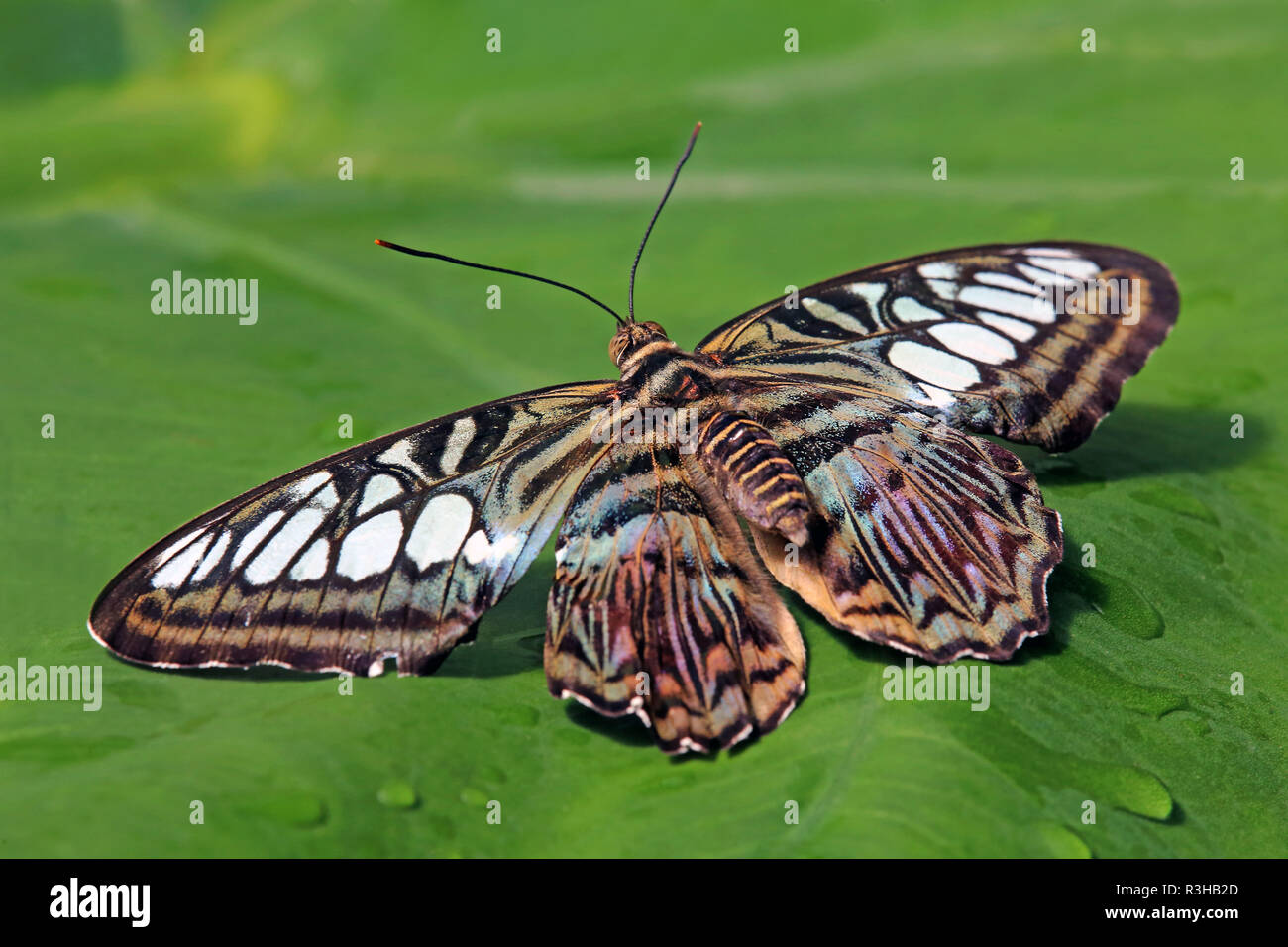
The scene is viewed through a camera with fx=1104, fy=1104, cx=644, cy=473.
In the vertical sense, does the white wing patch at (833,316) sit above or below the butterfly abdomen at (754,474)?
above

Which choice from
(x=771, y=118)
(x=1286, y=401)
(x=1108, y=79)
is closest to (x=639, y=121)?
(x=771, y=118)

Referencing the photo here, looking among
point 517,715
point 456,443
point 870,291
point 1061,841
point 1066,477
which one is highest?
point 870,291

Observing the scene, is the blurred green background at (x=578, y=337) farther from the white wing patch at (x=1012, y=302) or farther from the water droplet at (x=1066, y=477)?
the white wing patch at (x=1012, y=302)

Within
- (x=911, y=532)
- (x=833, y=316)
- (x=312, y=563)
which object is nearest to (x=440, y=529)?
(x=312, y=563)

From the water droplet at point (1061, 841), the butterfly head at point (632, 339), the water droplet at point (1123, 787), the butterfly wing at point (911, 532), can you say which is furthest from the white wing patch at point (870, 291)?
the water droplet at point (1061, 841)

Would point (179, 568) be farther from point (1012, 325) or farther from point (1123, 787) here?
point (1012, 325)

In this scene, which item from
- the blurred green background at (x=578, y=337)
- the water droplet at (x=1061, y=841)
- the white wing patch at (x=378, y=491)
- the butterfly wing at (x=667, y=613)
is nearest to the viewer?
the water droplet at (x=1061, y=841)

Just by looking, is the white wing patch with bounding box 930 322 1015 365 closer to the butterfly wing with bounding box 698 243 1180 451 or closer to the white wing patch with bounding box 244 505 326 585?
the butterfly wing with bounding box 698 243 1180 451
